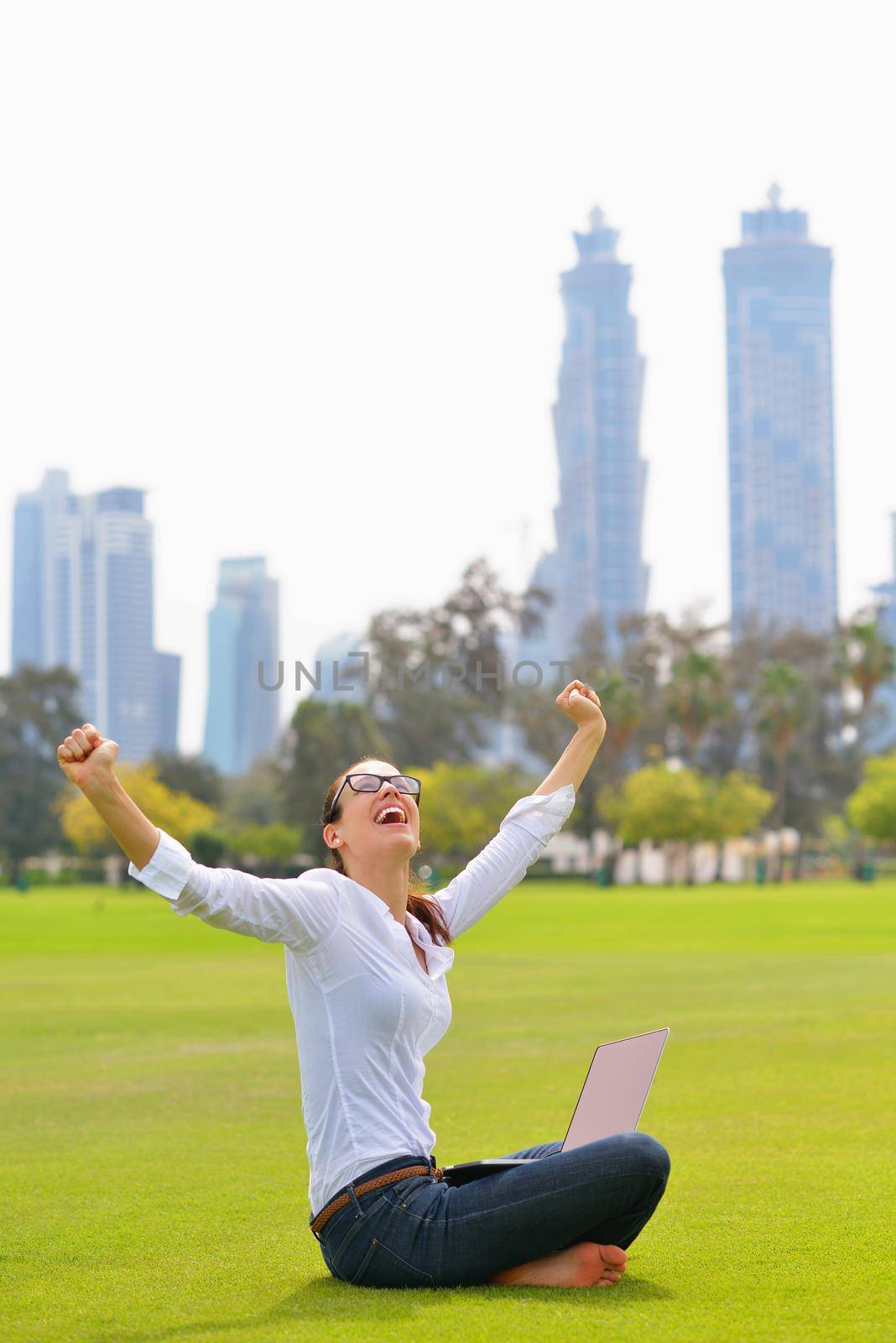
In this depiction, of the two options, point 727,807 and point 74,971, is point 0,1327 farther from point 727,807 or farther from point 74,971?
point 727,807

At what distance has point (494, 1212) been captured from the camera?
5309mm

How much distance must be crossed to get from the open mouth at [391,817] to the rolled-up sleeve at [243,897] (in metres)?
0.24

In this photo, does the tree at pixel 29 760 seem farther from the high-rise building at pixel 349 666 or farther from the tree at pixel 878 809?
the tree at pixel 878 809

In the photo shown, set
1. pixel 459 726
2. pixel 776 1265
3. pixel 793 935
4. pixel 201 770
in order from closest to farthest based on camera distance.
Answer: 1. pixel 776 1265
2. pixel 793 935
3. pixel 459 726
4. pixel 201 770

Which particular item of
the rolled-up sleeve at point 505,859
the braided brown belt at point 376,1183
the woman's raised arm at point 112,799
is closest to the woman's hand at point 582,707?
the rolled-up sleeve at point 505,859

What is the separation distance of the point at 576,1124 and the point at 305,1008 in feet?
3.09

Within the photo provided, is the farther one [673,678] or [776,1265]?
[673,678]

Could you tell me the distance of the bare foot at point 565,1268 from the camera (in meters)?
5.51

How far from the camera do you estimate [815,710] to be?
393 ft

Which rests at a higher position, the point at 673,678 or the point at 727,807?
the point at 673,678

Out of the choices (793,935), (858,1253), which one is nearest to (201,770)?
(793,935)

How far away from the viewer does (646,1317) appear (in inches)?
201

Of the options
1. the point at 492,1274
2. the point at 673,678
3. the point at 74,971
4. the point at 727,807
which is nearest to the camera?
the point at 492,1274

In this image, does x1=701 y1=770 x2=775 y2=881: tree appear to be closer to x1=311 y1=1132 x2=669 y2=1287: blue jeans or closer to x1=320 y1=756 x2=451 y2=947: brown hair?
x1=320 y1=756 x2=451 y2=947: brown hair
